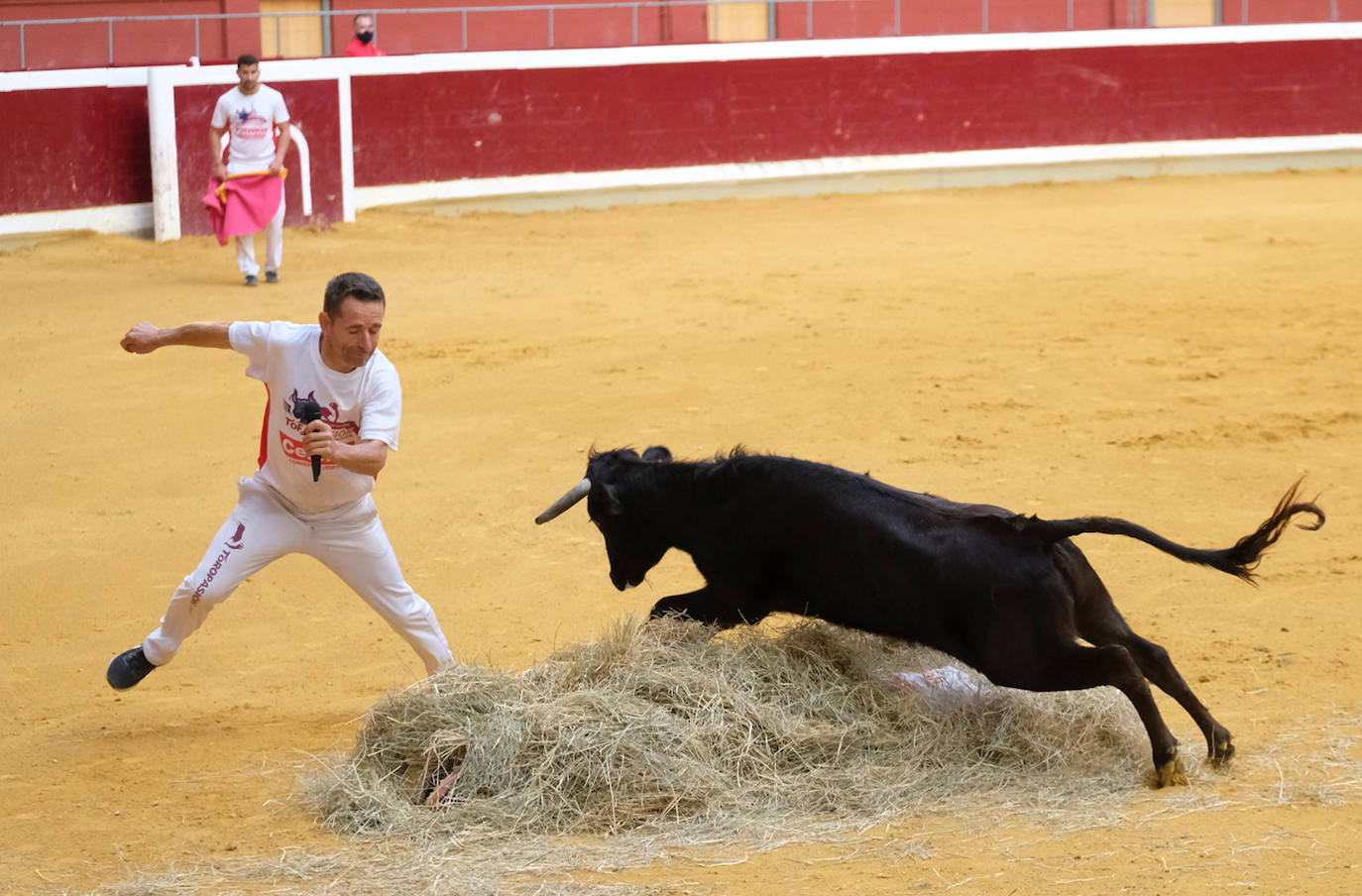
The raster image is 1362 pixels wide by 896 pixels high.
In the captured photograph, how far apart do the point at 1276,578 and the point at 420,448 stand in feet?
14.2

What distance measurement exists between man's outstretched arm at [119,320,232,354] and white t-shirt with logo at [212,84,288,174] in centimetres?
935

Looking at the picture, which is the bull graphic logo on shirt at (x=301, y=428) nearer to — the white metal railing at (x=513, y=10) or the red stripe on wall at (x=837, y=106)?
the red stripe on wall at (x=837, y=106)

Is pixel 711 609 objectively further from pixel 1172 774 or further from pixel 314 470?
pixel 1172 774

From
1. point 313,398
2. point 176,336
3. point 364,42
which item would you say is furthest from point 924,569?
point 364,42

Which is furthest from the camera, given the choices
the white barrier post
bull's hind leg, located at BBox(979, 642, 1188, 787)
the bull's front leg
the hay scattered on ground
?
the white barrier post

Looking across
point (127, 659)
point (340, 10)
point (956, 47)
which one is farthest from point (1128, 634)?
point (340, 10)

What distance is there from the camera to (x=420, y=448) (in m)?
8.62

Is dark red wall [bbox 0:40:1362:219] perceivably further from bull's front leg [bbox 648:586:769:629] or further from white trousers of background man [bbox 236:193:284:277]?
bull's front leg [bbox 648:586:769:629]

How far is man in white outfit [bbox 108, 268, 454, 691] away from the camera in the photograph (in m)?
4.70

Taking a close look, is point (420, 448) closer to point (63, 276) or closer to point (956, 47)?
point (63, 276)

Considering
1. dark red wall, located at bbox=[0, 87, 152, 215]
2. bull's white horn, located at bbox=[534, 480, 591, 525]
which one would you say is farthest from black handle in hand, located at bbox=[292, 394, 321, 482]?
dark red wall, located at bbox=[0, 87, 152, 215]

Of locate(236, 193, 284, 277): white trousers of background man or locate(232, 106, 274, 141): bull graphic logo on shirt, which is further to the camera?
locate(232, 106, 274, 141): bull graphic logo on shirt

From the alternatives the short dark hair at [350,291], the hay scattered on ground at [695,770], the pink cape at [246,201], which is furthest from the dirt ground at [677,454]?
the short dark hair at [350,291]

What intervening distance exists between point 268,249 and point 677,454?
667 centimetres
